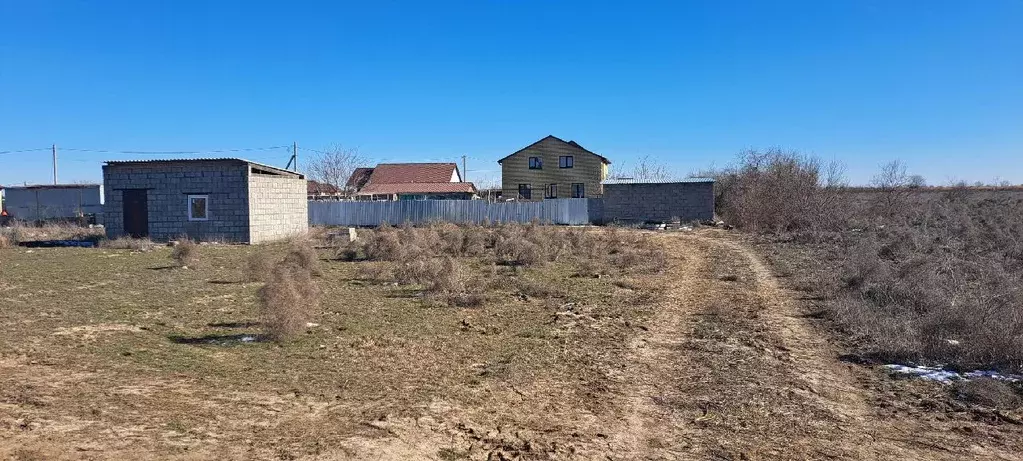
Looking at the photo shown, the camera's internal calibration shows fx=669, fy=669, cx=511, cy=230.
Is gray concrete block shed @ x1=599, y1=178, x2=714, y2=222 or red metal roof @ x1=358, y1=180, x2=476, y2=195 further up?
red metal roof @ x1=358, y1=180, x2=476, y2=195

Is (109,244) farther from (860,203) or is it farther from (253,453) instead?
(860,203)

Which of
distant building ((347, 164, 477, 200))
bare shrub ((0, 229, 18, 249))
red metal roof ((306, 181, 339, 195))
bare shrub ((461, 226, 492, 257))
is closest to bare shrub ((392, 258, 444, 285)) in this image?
bare shrub ((461, 226, 492, 257))

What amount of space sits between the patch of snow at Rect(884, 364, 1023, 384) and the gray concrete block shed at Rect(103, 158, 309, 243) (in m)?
23.2

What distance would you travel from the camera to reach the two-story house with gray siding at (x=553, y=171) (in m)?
54.0

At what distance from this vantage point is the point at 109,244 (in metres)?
24.8

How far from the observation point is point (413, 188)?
61.4 metres

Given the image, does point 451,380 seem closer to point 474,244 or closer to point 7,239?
point 474,244

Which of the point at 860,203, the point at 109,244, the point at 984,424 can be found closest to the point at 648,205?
the point at 860,203

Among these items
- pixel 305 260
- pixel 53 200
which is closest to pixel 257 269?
pixel 305 260

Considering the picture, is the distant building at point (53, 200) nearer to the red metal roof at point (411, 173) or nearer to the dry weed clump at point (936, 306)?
the red metal roof at point (411, 173)

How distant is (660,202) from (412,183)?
29225 millimetres

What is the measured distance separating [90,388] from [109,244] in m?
21.6

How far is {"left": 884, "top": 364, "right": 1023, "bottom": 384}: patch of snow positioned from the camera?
7.07m

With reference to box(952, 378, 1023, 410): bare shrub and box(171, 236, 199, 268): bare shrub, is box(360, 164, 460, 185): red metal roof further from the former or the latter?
box(952, 378, 1023, 410): bare shrub
